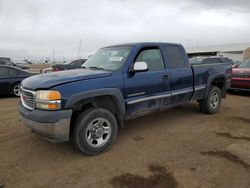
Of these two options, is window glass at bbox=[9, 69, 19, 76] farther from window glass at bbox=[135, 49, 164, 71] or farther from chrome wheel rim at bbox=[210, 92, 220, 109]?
chrome wheel rim at bbox=[210, 92, 220, 109]

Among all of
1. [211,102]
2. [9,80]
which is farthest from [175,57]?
[9,80]

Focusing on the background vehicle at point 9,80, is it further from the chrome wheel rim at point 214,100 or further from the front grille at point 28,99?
the chrome wheel rim at point 214,100

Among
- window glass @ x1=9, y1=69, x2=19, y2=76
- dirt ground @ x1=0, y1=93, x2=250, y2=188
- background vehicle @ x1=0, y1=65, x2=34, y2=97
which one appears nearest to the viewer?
dirt ground @ x1=0, y1=93, x2=250, y2=188

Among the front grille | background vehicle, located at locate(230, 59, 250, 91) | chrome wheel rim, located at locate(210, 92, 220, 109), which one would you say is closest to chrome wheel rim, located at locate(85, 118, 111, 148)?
the front grille

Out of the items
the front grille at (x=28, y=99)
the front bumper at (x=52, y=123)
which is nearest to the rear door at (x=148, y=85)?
the front bumper at (x=52, y=123)

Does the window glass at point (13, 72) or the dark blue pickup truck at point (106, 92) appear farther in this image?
the window glass at point (13, 72)

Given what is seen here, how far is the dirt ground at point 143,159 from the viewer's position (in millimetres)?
3217

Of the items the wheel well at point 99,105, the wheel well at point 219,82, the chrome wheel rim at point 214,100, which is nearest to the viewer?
the wheel well at point 99,105

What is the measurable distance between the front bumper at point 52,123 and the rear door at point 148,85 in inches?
49.8

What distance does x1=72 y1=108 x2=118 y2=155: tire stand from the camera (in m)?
3.79

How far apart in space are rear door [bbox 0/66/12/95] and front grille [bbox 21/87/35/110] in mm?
6160

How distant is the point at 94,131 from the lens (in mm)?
4000

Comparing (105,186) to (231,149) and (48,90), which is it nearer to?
(48,90)

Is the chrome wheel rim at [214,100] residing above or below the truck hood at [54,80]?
below
